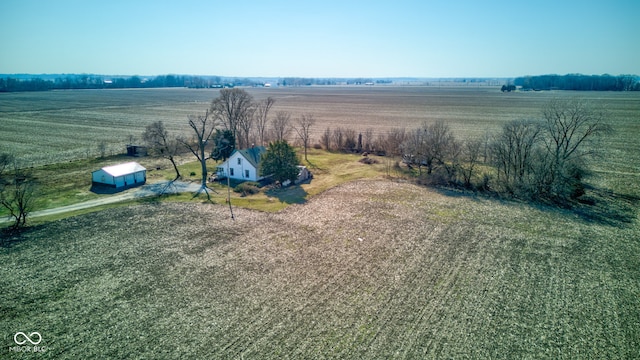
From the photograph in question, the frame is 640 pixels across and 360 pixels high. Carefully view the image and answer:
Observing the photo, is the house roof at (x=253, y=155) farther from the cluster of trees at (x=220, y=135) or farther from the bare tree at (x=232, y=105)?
the bare tree at (x=232, y=105)

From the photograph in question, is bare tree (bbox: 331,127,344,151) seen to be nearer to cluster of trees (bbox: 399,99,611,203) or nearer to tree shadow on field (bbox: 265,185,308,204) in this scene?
cluster of trees (bbox: 399,99,611,203)

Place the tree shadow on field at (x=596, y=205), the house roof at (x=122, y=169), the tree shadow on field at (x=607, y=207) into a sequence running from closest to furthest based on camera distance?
the tree shadow on field at (x=607, y=207) → the tree shadow on field at (x=596, y=205) → the house roof at (x=122, y=169)

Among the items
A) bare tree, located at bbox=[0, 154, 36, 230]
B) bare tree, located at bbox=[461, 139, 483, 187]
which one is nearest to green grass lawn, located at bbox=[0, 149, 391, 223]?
bare tree, located at bbox=[0, 154, 36, 230]

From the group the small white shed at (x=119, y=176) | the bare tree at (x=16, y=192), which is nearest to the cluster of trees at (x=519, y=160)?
the small white shed at (x=119, y=176)

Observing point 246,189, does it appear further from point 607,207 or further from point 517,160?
point 607,207

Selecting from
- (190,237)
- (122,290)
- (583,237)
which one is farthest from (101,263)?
(583,237)

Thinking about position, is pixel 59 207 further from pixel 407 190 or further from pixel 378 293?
pixel 407 190
